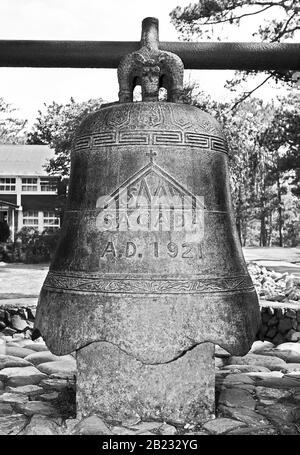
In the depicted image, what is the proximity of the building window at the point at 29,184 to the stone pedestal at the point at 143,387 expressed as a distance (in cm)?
3068

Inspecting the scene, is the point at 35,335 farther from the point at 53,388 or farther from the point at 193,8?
the point at 193,8

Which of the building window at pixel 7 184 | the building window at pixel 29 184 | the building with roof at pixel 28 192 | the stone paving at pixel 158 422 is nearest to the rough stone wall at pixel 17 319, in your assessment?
the stone paving at pixel 158 422

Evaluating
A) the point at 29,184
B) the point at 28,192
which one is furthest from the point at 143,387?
the point at 29,184

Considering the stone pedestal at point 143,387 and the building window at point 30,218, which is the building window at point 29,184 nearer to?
the building window at point 30,218

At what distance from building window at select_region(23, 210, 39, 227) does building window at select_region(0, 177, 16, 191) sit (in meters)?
1.93

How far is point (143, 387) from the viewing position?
338cm

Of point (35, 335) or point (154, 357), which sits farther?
point (35, 335)

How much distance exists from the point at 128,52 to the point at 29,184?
100ft

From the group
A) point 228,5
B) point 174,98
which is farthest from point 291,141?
point 174,98

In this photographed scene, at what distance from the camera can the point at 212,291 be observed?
3270 mm

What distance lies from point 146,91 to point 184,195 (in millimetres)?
724

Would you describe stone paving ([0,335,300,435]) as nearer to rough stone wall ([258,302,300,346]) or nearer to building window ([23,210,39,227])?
rough stone wall ([258,302,300,346])

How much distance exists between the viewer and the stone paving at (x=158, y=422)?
3.27 meters

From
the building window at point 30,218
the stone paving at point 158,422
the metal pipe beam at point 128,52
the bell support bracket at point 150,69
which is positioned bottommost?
the stone paving at point 158,422
